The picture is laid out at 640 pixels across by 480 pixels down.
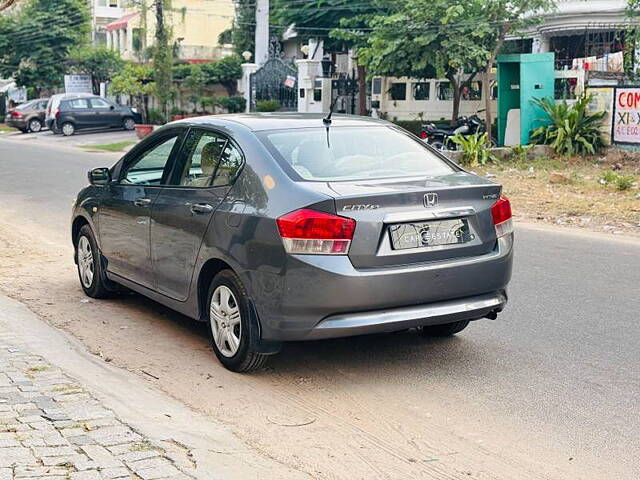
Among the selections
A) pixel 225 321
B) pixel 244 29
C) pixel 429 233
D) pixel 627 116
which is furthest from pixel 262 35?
pixel 429 233

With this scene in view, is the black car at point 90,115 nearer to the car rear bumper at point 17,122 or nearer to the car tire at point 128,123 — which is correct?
the car tire at point 128,123

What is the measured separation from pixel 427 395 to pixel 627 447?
120 centimetres

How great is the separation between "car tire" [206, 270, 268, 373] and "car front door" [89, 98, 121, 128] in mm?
35628

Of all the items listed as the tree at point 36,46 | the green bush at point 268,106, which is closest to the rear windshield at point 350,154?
the green bush at point 268,106

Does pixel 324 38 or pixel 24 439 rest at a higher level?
pixel 324 38

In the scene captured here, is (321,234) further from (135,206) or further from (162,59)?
(162,59)

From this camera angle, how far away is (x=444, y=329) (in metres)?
6.39

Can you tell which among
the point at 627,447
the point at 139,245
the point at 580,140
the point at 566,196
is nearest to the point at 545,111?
the point at 580,140

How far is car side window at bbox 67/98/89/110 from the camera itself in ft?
129

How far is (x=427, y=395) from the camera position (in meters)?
5.24

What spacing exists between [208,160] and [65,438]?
7.93 feet

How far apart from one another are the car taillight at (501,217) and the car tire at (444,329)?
81 cm

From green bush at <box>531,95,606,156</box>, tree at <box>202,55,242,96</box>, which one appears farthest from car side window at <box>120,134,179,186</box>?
tree at <box>202,55,242,96</box>

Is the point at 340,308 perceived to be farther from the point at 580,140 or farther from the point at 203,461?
the point at 580,140
